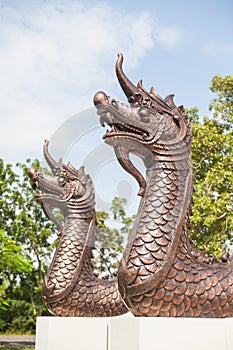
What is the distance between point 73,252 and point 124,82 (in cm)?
224

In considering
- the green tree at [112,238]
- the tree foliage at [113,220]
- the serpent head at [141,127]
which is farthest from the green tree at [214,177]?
the serpent head at [141,127]

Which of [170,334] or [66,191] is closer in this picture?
[170,334]

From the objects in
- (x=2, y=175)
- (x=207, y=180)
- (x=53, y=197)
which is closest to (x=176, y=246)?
(x=53, y=197)

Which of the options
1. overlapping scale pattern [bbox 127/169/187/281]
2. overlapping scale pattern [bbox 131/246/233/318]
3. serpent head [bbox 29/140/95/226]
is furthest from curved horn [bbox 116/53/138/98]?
serpent head [bbox 29/140/95/226]

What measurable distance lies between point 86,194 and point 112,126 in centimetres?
213

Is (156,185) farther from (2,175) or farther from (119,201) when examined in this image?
(2,175)

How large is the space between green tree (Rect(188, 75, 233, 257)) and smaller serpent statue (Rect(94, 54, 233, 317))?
618 centimetres

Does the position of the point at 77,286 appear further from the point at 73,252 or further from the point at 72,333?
the point at 72,333

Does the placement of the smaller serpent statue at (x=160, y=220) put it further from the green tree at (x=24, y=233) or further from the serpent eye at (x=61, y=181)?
the green tree at (x=24, y=233)

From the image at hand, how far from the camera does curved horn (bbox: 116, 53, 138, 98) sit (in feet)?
11.1

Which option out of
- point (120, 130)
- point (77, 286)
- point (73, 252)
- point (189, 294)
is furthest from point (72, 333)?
point (120, 130)

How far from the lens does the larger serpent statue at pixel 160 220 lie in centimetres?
289

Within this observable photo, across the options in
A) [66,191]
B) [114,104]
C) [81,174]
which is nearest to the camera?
[114,104]

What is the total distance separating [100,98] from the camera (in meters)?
3.25
